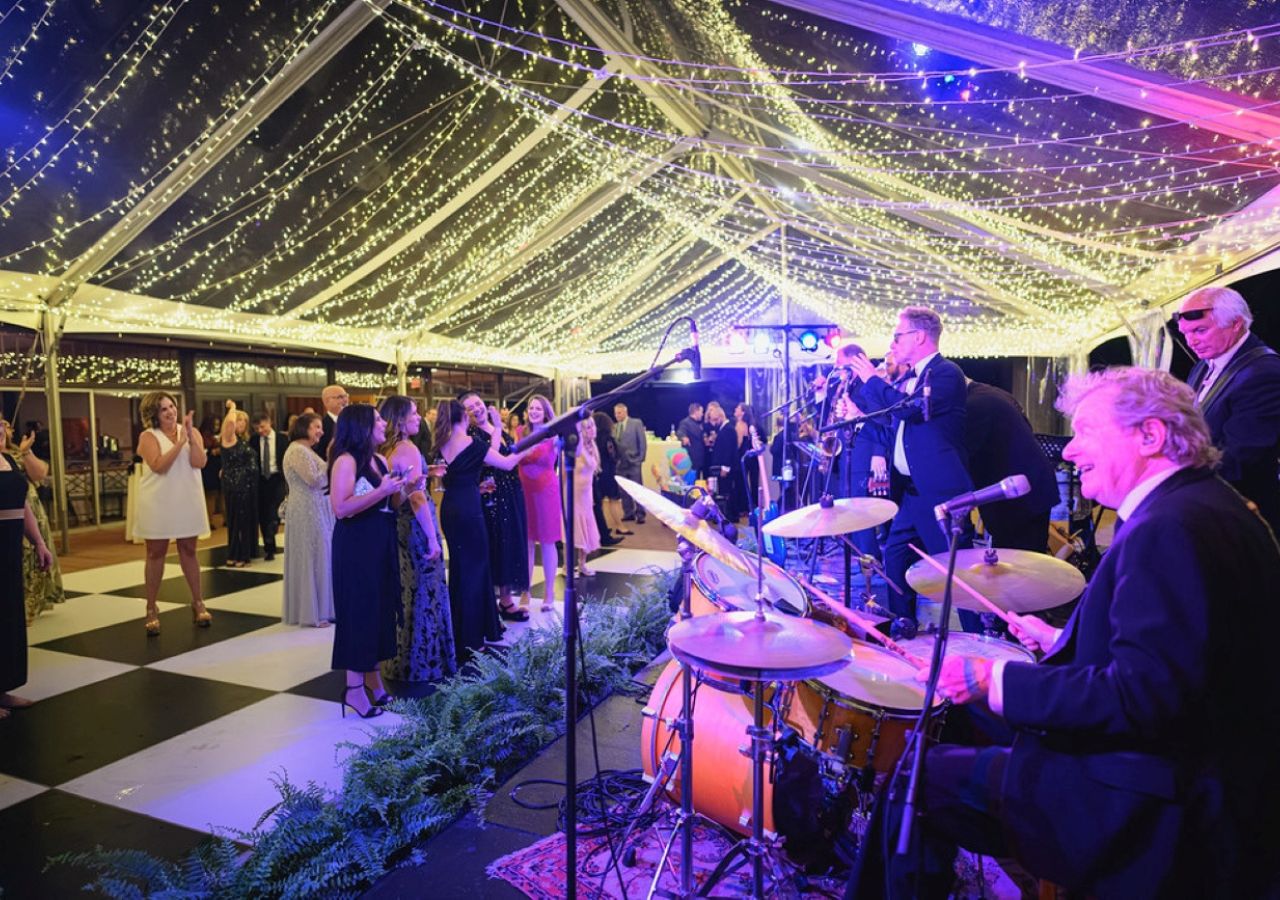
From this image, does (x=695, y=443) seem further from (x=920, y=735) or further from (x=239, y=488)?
(x=920, y=735)

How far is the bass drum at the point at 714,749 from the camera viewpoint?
2285mm

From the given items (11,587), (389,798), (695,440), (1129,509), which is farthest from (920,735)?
(695,440)

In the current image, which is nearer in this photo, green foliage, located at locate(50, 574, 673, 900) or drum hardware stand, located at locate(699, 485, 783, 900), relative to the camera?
drum hardware stand, located at locate(699, 485, 783, 900)

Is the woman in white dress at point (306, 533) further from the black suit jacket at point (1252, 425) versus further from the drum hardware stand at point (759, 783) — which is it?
the black suit jacket at point (1252, 425)

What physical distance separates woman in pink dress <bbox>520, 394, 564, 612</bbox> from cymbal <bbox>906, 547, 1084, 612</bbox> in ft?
12.7

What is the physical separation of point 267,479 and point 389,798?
6.65 m

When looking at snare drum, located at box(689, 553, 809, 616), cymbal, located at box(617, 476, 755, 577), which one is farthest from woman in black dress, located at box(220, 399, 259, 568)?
cymbal, located at box(617, 476, 755, 577)

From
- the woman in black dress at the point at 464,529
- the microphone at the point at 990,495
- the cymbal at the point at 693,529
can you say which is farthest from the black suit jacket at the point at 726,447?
the microphone at the point at 990,495

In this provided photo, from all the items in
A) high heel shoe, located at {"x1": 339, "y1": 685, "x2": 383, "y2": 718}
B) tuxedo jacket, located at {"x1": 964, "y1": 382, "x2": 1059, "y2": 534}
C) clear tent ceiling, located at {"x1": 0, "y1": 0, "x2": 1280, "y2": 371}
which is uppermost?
clear tent ceiling, located at {"x1": 0, "y1": 0, "x2": 1280, "y2": 371}

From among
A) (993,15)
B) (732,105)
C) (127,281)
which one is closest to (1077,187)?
(993,15)

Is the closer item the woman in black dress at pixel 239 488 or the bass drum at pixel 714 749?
the bass drum at pixel 714 749

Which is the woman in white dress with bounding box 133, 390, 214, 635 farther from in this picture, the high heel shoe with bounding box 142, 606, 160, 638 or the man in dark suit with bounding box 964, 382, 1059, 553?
the man in dark suit with bounding box 964, 382, 1059, 553

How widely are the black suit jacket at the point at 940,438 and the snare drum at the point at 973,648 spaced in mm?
1191

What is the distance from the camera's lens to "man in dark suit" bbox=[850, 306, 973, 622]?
3.44 meters
